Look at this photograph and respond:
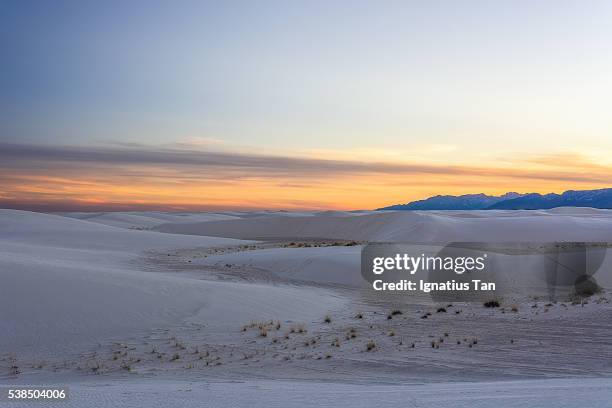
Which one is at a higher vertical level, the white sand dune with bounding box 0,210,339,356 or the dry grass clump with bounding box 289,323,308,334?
the white sand dune with bounding box 0,210,339,356

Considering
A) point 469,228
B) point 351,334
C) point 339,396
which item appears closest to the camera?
point 339,396

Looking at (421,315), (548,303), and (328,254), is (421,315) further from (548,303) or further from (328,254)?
(328,254)

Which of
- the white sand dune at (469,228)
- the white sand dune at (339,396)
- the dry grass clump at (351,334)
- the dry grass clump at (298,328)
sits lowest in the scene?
the white sand dune at (469,228)

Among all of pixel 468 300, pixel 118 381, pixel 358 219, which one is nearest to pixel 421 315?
pixel 468 300

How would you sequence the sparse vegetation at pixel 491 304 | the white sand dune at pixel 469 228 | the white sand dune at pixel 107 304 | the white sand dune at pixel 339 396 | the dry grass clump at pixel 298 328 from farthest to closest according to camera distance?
1. the white sand dune at pixel 469 228
2. the sparse vegetation at pixel 491 304
3. the dry grass clump at pixel 298 328
4. the white sand dune at pixel 107 304
5. the white sand dune at pixel 339 396

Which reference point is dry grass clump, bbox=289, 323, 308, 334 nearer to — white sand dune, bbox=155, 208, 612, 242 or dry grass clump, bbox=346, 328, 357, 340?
dry grass clump, bbox=346, 328, 357, 340

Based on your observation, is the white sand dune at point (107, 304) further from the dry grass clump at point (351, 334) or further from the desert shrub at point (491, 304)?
the desert shrub at point (491, 304)

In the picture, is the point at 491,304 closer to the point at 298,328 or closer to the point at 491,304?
the point at 491,304

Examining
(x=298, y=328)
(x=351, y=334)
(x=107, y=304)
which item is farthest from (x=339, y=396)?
(x=107, y=304)

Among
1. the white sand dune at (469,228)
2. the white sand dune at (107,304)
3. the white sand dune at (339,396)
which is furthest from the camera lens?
the white sand dune at (469,228)

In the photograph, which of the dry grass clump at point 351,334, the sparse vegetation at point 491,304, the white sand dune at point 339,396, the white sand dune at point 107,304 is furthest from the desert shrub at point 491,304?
the white sand dune at point 339,396

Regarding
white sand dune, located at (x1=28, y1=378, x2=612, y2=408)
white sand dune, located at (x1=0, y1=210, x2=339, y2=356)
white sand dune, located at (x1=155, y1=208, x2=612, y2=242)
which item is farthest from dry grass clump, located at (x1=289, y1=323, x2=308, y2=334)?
white sand dune, located at (x1=155, y1=208, x2=612, y2=242)

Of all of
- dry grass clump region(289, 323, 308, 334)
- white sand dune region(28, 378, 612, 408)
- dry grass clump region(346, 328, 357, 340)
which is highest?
white sand dune region(28, 378, 612, 408)

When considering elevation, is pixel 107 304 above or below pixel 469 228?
above
